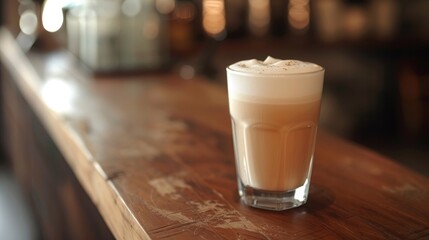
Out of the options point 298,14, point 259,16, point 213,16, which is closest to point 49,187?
point 213,16

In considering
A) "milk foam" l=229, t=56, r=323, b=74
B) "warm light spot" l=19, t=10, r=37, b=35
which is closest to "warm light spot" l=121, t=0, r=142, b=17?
"warm light spot" l=19, t=10, r=37, b=35

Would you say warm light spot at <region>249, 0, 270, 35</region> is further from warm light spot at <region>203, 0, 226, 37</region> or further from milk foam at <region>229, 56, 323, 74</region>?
milk foam at <region>229, 56, 323, 74</region>

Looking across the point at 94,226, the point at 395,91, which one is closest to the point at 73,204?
the point at 94,226

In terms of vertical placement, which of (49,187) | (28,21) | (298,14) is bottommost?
(49,187)

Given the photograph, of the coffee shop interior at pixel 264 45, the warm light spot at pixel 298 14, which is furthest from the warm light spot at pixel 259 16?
the warm light spot at pixel 298 14

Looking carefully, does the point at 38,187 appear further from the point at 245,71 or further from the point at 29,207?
the point at 245,71

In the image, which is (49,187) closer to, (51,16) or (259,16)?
(51,16)
